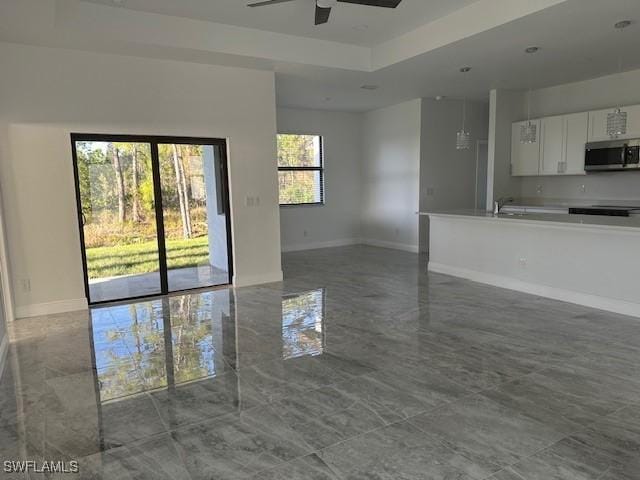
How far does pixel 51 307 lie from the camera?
462cm

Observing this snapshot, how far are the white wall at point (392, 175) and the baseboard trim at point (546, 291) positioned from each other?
6.71 ft

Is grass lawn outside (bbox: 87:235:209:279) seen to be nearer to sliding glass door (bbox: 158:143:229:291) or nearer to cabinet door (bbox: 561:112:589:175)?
sliding glass door (bbox: 158:143:229:291)

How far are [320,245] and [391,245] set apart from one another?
1430mm

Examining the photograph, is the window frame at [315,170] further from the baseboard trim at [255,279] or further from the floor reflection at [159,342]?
the floor reflection at [159,342]

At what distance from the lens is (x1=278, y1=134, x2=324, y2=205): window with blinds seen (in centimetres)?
829

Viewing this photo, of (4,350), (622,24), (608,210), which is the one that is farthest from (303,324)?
(608,210)

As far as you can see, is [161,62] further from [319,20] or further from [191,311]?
[191,311]

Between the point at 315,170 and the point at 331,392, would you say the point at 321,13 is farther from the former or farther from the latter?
the point at 315,170

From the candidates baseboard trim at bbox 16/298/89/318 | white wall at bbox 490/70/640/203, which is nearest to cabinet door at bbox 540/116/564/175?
white wall at bbox 490/70/640/203

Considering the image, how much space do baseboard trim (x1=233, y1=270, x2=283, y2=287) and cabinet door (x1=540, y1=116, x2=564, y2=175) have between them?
448 cm

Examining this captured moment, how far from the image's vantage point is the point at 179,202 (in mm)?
5262

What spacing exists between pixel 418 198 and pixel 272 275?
332 centimetres

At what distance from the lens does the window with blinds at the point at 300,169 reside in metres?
8.29

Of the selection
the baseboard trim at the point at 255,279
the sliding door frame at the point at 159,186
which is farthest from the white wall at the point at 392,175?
the sliding door frame at the point at 159,186
